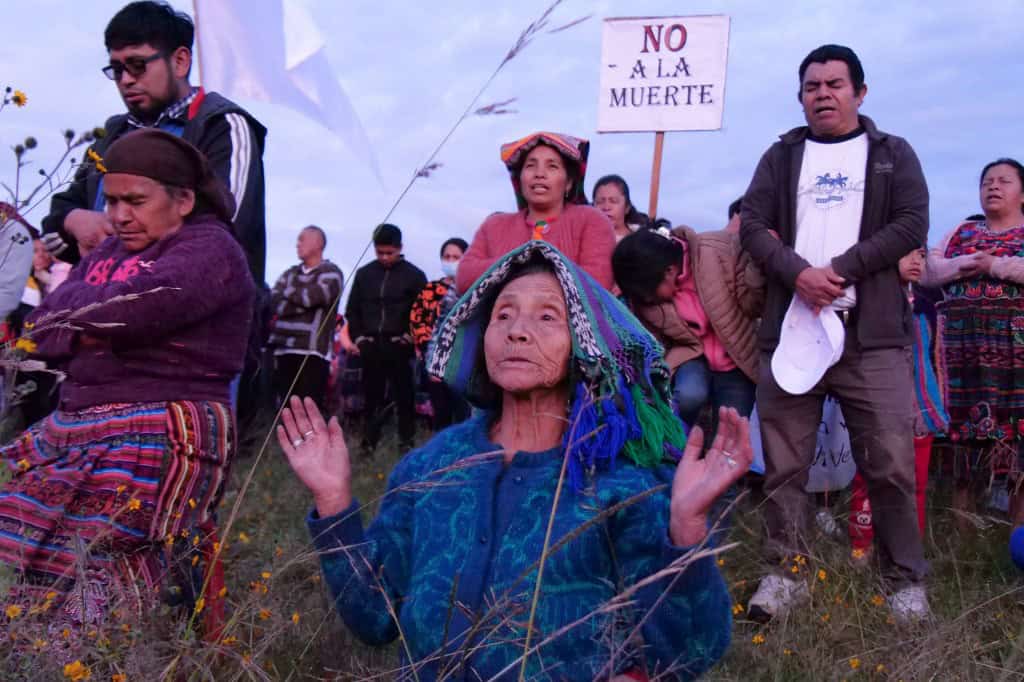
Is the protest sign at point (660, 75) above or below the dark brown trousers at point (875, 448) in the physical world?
above

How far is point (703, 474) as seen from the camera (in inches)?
75.1

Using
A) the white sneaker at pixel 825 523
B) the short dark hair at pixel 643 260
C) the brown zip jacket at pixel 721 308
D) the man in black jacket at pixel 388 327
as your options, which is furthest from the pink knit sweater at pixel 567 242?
the man in black jacket at pixel 388 327

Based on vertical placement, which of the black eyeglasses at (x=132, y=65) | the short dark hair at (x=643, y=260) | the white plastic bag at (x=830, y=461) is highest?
the black eyeglasses at (x=132, y=65)

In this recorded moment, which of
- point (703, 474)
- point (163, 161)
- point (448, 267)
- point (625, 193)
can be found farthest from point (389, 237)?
Answer: point (703, 474)

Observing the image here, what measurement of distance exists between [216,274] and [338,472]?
901mm

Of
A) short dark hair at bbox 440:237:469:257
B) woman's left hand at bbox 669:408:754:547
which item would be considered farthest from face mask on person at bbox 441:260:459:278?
woman's left hand at bbox 669:408:754:547

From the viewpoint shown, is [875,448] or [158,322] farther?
[875,448]

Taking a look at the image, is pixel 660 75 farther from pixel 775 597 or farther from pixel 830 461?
pixel 775 597

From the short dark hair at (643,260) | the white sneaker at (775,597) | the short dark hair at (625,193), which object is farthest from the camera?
the short dark hair at (625,193)

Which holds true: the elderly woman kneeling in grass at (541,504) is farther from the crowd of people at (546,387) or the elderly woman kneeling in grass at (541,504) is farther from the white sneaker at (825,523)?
the white sneaker at (825,523)

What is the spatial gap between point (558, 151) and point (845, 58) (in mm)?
1276

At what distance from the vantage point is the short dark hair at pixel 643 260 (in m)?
4.71

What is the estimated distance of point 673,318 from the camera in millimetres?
4867

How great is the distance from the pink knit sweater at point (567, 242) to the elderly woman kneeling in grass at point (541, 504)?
→ 6.40ft
